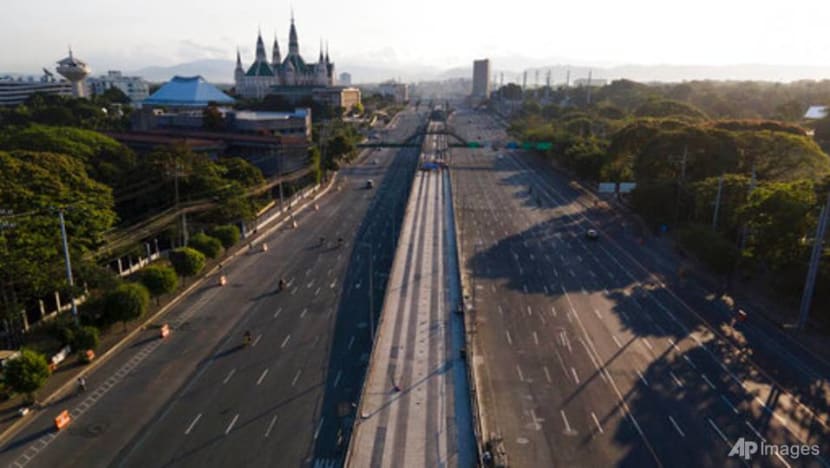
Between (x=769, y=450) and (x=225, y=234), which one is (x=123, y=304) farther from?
(x=769, y=450)

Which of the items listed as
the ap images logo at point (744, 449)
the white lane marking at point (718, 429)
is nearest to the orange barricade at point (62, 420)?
the ap images logo at point (744, 449)

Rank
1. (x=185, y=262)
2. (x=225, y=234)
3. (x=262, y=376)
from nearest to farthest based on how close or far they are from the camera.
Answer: (x=262, y=376) < (x=185, y=262) < (x=225, y=234)

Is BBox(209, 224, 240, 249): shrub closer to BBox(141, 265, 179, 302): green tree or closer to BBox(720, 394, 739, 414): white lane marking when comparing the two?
BBox(141, 265, 179, 302): green tree

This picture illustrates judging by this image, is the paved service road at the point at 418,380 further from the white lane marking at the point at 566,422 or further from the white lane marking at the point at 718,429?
the white lane marking at the point at 718,429

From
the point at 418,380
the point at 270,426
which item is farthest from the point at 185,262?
the point at 418,380

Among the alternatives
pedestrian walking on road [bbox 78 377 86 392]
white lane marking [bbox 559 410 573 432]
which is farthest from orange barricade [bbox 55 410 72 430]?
white lane marking [bbox 559 410 573 432]
